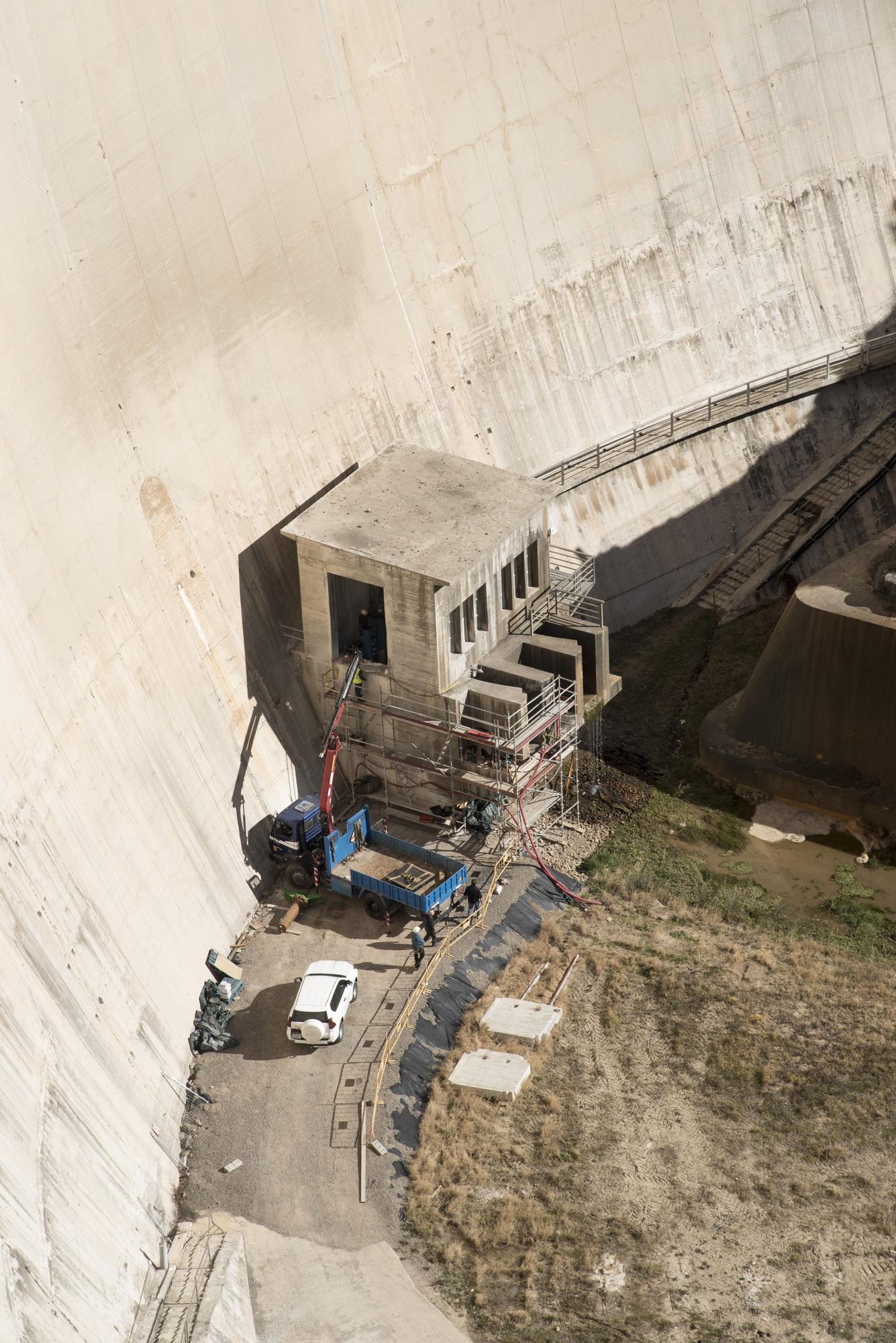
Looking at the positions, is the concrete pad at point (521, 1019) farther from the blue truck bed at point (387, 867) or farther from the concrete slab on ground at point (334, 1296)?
the concrete slab on ground at point (334, 1296)

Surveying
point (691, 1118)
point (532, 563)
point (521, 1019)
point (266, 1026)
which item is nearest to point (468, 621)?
point (532, 563)

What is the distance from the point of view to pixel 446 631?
4056 cm

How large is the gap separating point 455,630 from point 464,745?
3.00 m

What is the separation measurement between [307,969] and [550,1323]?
1055cm

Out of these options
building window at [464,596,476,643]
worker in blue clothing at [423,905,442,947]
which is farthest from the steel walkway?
worker in blue clothing at [423,905,442,947]

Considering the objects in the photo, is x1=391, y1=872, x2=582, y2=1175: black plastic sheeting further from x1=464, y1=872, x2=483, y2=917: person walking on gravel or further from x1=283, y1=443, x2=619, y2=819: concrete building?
x1=283, y1=443, x2=619, y2=819: concrete building

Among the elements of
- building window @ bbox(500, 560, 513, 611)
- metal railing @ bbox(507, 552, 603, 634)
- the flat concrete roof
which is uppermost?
the flat concrete roof

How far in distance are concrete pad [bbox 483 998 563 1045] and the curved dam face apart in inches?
269

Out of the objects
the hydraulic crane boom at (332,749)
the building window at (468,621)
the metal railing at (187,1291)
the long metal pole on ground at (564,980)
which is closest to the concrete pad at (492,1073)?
the long metal pole on ground at (564,980)

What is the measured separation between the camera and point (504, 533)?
41344 mm

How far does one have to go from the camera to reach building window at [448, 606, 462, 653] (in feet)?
135

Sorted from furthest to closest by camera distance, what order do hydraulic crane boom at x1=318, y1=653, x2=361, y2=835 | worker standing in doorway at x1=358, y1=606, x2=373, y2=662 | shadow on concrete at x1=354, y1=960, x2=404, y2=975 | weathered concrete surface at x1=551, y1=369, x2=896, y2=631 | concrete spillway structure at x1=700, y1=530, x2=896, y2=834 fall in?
weathered concrete surface at x1=551, y1=369, x2=896, y2=631, concrete spillway structure at x1=700, y1=530, x2=896, y2=834, worker standing in doorway at x1=358, y1=606, x2=373, y2=662, hydraulic crane boom at x1=318, y1=653, x2=361, y2=835, shadow on concrete at x1=354, y1=960, x2=404, y2=975

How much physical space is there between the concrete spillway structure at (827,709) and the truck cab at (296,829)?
11.8 m

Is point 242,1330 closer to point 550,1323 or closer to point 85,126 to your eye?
point 550,1323
